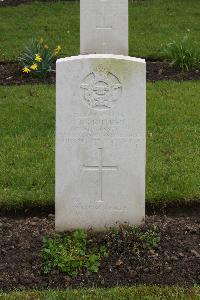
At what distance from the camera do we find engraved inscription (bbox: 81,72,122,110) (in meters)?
5.55

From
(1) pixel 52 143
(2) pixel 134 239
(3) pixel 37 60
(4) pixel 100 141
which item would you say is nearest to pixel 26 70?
(3) pixel 37 60

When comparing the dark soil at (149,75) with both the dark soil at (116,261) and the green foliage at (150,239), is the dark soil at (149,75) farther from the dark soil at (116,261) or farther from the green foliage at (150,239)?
the green foliage at (150,239)

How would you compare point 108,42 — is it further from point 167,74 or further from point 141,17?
point 141,17

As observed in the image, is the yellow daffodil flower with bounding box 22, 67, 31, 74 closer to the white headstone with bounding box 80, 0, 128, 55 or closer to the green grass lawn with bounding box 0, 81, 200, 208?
the green grass lawn with bounding box 0, 81, 200, 208

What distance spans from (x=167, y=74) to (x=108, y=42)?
5246mm

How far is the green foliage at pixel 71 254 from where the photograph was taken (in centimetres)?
536

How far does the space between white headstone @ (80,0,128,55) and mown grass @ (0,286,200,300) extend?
1913mm

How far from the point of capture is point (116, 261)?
5453 millimetres

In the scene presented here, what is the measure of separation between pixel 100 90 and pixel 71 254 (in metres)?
1.25

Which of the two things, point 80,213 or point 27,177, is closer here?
point 80,213

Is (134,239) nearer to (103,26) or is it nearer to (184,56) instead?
(103,26)

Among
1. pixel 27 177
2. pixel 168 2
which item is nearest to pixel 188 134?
pixel 27 177

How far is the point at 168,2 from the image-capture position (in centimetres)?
1667

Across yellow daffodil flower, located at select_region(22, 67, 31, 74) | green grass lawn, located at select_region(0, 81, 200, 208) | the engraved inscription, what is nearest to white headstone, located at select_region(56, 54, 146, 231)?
the engraved inscription
